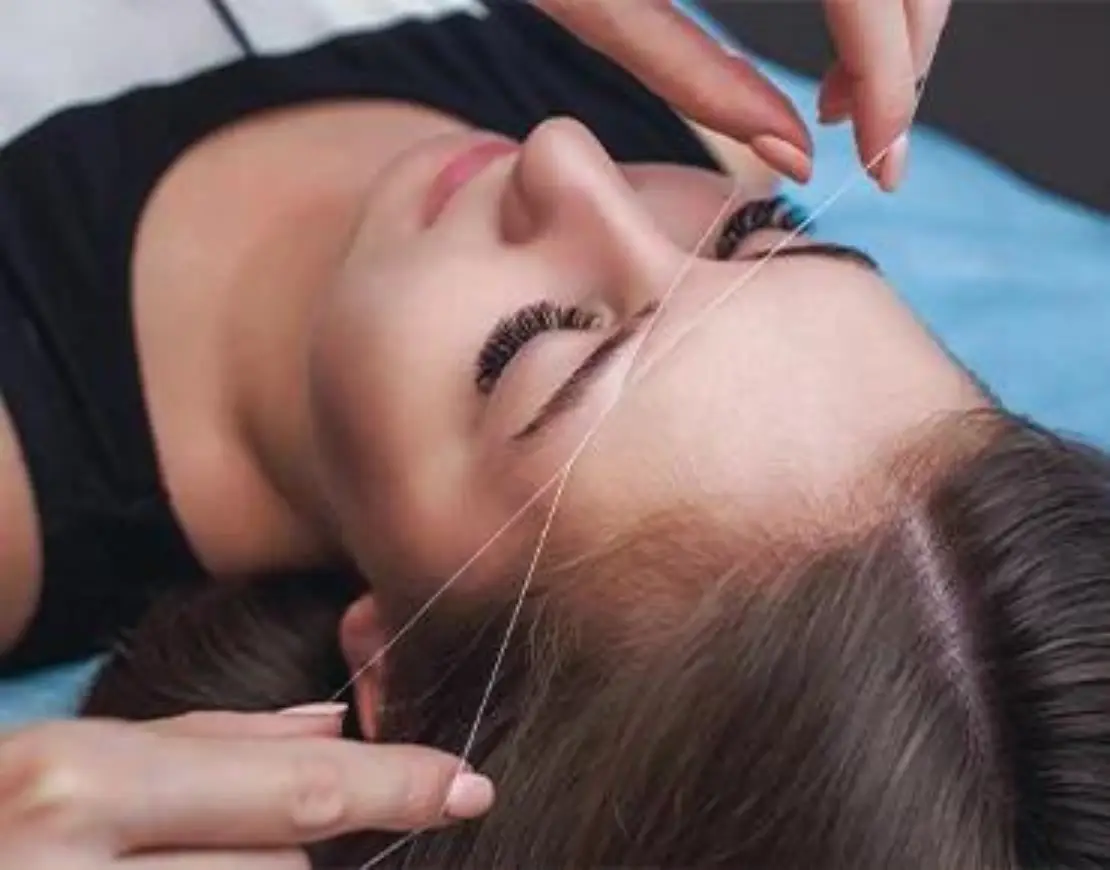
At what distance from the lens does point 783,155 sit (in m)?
0.85

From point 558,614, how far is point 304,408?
194 mm

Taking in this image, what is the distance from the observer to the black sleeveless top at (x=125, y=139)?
0.97 meters

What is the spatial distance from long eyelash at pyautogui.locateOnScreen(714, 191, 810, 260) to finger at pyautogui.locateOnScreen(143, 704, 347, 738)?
0.91 feet

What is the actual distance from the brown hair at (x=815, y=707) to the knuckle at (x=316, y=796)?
17 cm

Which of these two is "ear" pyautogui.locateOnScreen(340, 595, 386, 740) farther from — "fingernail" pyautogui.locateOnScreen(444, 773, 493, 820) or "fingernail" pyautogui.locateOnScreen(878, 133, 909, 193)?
"fingernail" pyautogui.locateOnScreen(878, 133, 909, 193)

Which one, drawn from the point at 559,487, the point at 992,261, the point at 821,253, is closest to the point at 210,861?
the point at 559,487

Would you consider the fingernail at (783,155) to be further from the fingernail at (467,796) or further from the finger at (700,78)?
the fingernail at (467,796)

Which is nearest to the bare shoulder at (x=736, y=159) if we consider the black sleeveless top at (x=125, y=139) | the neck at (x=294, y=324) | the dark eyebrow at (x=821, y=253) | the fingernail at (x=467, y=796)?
the black sleeveless top at (x=125, y=139)

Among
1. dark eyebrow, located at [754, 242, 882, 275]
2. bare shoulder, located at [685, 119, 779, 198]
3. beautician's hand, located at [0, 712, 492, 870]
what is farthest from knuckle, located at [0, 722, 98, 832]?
bare shoulder, located at [685, 119, 779, 198]

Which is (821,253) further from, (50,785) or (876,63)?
(50,785)

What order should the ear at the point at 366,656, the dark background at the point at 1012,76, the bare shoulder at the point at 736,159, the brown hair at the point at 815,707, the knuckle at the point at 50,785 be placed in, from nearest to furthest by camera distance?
the knuckle at the point at 50,785 < the brown hair at the point at 815,707 < the ear at the point at 366,656 < the bare shoulder at the point at 736,159 < the dark background at the point at 1012,76

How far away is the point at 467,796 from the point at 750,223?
30 centimetres

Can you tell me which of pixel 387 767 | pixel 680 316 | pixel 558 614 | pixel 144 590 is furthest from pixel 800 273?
pixel 144 590

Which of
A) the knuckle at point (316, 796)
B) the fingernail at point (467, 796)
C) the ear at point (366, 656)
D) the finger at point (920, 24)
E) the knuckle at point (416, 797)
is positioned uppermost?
the finger at point (920, 24)
